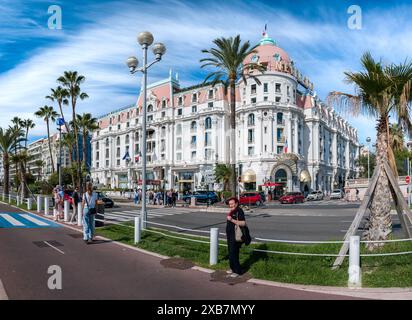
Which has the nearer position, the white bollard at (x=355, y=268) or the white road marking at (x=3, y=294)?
the white road marking at (x=3, y=294)

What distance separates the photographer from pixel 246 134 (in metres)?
59.9

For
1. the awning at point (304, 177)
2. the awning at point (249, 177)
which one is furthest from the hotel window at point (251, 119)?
the awning at point (304, 177)

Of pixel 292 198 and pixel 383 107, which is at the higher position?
pixel 383 107

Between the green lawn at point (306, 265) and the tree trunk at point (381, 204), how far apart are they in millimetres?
359

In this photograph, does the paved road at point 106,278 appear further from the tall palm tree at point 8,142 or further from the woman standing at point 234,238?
the tall palm tree at point 8,142

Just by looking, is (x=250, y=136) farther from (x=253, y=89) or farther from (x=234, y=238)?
(x=234, y=238)

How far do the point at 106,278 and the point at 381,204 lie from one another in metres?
6.52

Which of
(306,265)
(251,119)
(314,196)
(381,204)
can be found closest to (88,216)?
(306,265)

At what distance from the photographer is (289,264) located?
7.34m

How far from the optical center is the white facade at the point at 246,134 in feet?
190
